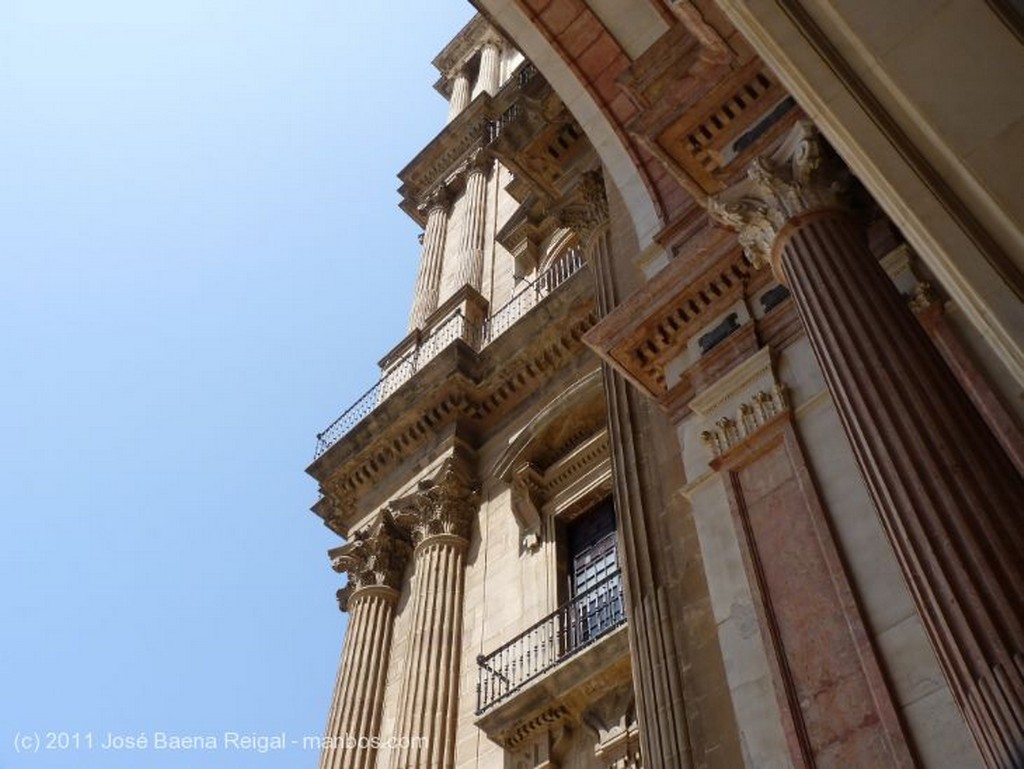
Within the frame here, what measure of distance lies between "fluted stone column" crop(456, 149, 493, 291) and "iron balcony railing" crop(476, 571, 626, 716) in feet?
35.1

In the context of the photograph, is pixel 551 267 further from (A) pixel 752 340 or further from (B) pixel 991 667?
(B) pixel 991 667

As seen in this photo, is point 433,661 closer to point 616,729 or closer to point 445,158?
point 616,729

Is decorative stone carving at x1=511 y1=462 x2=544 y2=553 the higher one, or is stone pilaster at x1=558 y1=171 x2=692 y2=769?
decorative stone carving at x1=511 y1=462 x2=544 y2=553

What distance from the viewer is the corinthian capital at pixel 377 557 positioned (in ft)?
56.3

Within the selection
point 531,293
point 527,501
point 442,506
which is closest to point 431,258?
point 531,293

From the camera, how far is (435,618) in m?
15.1

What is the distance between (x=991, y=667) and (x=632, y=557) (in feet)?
15.9

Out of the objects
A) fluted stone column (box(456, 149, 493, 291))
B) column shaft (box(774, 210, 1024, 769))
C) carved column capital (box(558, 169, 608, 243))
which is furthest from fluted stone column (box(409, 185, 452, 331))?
column shaft (box(774, 210, 1024, 769))

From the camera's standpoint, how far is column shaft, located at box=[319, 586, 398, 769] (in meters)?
14.5

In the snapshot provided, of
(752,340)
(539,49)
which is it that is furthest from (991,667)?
(539,49)

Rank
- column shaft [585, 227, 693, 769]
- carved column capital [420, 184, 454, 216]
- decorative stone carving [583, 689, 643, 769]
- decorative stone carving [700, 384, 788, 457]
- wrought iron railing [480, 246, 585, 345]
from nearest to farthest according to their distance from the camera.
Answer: column shaft [585, 227, 693, 769], decorative stone carving [700, 384, 788, 457], decorative stone carving [583, 689, 643, 769], wrought iron railing [480, 246, 585, 345], carved column capital [420, 184, 454, 216]

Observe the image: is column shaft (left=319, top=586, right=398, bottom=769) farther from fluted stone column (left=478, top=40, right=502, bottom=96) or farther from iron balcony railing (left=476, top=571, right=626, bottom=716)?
fluted stone column (left=478, top=40, right=502, bottom=96)

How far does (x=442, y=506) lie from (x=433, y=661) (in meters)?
3.00

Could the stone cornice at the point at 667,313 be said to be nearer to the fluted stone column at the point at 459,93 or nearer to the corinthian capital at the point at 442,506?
the corinthian capital at the point at 442,506
